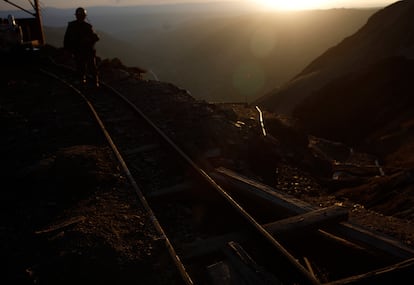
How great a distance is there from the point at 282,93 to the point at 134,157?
2702cm

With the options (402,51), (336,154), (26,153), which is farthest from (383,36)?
(26,153)

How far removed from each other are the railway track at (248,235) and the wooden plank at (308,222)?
0.5 inches

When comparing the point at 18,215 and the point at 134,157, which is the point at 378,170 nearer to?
the point at 134,157

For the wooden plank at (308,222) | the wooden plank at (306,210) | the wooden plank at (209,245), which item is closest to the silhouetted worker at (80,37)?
the wooden plank at (306,210)

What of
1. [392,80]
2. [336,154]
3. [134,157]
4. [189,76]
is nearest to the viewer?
[134,157]

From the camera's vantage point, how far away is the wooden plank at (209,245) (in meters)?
4.57

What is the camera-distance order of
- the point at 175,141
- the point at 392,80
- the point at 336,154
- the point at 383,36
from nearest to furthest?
the point at 175,141, the point at 336,154, the point at 392,80, the point at 383,36

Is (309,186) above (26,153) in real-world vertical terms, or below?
below

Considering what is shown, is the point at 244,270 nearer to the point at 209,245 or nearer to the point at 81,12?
the point at 209,245

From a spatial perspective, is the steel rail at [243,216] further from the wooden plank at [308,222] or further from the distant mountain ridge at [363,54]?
the distant mountain ridge at [363,54]

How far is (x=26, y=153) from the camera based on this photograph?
25.8 ft

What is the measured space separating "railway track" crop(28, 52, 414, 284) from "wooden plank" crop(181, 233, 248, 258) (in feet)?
0.04

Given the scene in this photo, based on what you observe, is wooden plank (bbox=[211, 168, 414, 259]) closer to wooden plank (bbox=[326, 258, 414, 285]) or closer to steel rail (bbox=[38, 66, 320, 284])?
steel rail (bbox=[38, 66, 320, 284])

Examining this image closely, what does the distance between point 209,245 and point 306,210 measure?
142 cm
